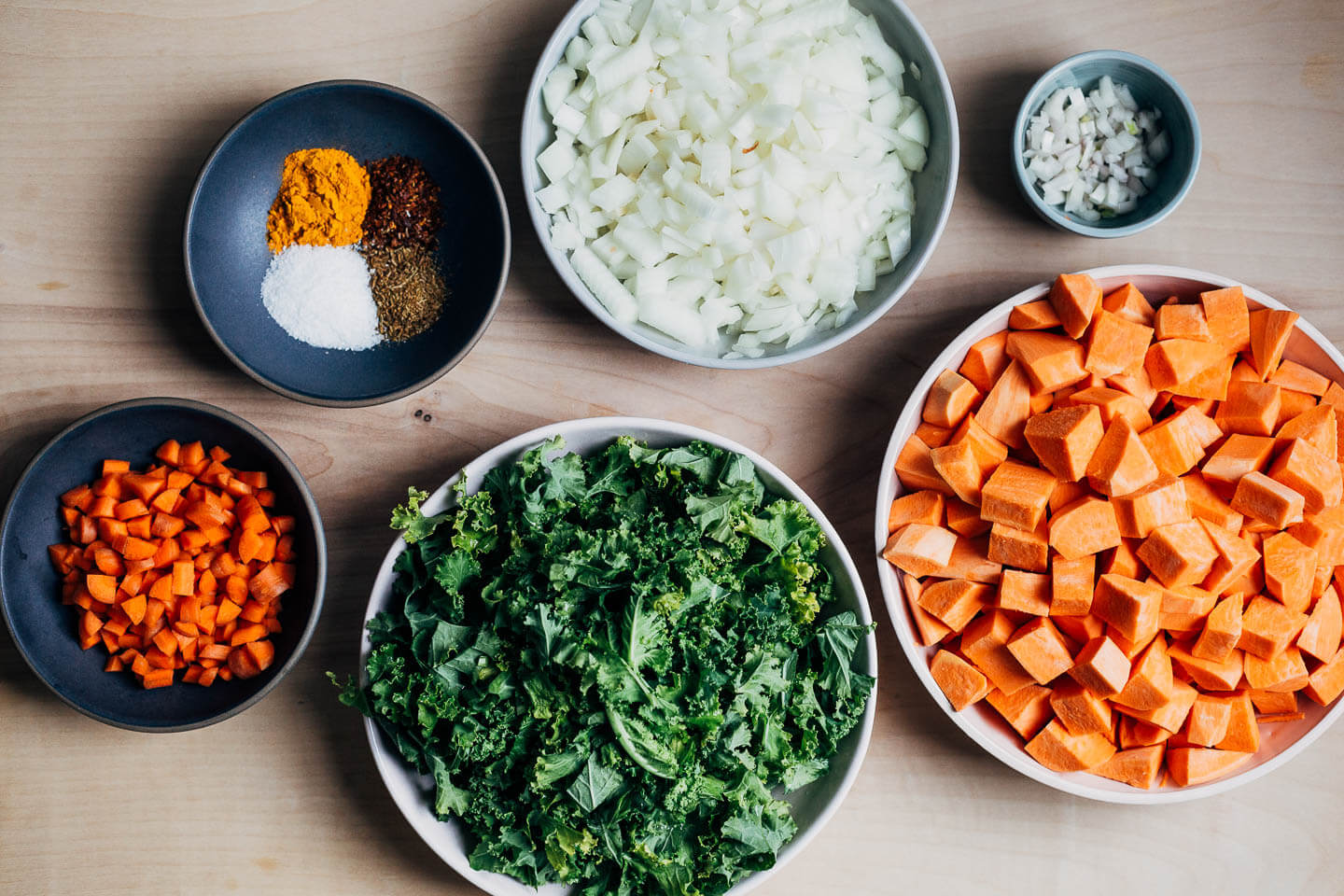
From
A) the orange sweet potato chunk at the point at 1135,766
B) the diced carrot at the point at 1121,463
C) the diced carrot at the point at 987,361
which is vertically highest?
the diced carrot at the point at 987,361

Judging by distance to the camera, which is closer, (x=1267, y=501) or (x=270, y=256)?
(x=1267, y=501)

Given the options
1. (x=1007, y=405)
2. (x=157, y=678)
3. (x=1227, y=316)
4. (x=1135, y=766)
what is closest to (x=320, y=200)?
(x=157, y=678)

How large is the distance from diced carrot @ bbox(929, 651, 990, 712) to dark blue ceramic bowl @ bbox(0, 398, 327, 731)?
111 cm

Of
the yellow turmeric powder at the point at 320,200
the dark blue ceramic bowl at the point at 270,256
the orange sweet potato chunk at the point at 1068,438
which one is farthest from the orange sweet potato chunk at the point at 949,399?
the yellow turmeric powder at the point at 320,200

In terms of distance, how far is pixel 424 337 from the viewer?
1.63 meters

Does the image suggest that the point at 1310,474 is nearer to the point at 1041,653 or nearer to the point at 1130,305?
the point at 1130,305

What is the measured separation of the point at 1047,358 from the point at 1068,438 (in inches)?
6.0

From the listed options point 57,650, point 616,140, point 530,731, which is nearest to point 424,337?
point 616,140

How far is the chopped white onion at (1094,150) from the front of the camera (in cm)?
165

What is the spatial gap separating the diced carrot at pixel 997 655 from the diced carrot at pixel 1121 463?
298mm

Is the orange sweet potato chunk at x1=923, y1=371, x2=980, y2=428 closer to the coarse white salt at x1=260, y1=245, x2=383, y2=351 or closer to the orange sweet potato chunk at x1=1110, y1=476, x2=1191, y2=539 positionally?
the orange sweet potato chunk at x1=1110, y1=476, x2=1191, y2=539

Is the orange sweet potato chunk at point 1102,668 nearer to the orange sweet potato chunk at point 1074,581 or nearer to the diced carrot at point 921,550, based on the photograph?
the orange sweet potato chunk at point 1074,581

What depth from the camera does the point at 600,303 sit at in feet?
5.23

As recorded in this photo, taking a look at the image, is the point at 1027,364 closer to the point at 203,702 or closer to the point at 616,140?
the point at 616,140
